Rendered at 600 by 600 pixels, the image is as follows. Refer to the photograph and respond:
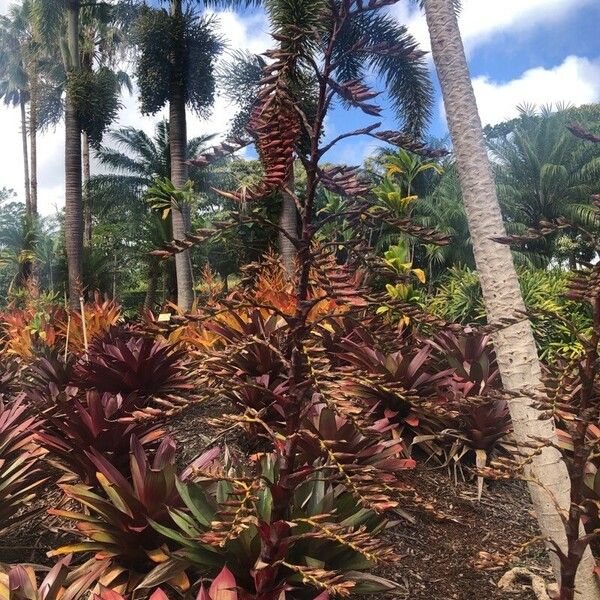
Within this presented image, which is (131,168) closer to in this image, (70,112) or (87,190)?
(87,190)

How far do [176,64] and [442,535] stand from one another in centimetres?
1517

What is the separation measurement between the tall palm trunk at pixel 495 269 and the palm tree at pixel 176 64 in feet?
39.2

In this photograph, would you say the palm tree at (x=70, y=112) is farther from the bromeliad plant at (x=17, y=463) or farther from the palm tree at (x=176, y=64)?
the bromeliad plant at (x=17, y=463)

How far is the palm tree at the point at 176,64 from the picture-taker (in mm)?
15078

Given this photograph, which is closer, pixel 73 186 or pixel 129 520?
pixel 129 520

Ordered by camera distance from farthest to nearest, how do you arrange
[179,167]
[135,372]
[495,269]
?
1. [179,167]
2. [135,372]
3. [495,269]

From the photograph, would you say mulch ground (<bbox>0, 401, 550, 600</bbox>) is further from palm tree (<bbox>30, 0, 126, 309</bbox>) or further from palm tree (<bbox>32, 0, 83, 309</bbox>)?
palm tree (<bbox>32, 0, 83, 309</bbox>)

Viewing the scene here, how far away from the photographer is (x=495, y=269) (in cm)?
271

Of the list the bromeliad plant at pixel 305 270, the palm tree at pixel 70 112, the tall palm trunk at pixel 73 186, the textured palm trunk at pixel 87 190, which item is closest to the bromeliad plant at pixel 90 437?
the bromeliad plant at pixel 305 270

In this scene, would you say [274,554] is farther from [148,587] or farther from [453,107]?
[453,107]

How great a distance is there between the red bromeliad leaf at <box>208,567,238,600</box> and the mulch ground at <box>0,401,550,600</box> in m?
1.02

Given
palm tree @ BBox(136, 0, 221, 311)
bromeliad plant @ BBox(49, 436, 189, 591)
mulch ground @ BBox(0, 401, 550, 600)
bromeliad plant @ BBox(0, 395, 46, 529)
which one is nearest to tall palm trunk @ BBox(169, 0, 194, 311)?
palm tree @ BBox(136, 0, 221, 311)

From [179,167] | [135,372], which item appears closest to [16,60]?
[179,167]

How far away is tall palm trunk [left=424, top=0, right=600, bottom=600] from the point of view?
8.05 feet
